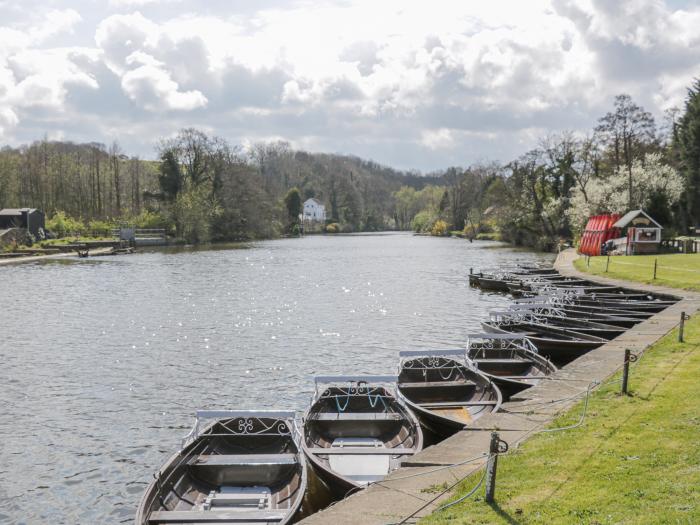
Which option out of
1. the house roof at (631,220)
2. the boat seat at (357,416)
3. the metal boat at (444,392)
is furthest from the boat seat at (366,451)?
the house roof at (631,220)

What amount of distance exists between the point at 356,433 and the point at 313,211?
18291 cm

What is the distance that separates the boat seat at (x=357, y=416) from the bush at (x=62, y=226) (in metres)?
93.7

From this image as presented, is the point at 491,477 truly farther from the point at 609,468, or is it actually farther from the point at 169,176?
the point at 169,176

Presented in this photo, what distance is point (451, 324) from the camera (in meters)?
30.8

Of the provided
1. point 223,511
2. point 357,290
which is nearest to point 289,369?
point 223,511

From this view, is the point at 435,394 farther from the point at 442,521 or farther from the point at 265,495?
the point at 442,521

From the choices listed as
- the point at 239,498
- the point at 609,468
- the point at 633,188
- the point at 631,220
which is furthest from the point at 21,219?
the point at 609,468

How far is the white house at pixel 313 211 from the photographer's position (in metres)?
194

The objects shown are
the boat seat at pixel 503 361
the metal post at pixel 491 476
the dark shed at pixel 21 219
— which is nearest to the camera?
the metal post at pixel 491 476

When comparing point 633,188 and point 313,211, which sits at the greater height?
point 633,188

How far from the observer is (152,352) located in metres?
25.1

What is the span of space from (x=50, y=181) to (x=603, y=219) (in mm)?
96273

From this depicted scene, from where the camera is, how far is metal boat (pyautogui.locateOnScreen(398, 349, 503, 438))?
13898 millimetres

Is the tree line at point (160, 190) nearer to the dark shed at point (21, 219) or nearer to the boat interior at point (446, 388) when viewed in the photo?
the dark shed at point (21, 219)
